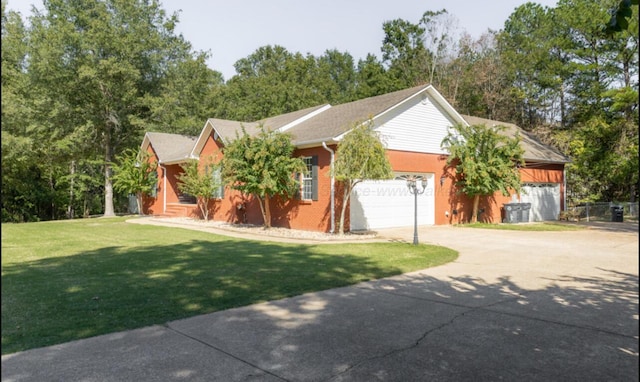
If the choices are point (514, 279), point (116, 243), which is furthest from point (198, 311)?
point (116, 243)

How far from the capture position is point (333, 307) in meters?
5.61

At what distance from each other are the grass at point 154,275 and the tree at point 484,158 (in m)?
7.25

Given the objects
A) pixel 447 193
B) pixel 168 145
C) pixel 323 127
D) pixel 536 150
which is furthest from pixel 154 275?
A: pixel 536 150

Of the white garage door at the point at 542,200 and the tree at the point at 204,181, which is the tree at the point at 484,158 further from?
the tree at the point at 204,181

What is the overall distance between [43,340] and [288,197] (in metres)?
12.3

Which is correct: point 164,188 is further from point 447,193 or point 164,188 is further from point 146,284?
point 146,284

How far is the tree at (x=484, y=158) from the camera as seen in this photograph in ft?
56.8

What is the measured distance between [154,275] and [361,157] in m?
7.29

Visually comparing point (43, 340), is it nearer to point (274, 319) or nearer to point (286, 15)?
point (274, 319)

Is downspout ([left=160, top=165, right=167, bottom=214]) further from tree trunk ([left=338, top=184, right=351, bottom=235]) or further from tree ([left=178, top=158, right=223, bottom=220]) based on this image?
tree trunk ([left=338, top=184, right=351, bottom=235])

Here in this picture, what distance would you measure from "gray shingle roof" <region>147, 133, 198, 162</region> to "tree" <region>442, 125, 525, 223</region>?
1435 centimetres

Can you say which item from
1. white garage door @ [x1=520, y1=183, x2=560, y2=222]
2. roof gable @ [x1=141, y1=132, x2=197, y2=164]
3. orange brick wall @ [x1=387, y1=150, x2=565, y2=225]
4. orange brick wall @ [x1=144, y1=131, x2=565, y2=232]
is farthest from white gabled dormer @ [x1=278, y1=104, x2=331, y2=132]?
white garage door @ [x1=520, y1=183, x2=560, y2=222]

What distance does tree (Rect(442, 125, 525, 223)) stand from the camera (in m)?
17.3

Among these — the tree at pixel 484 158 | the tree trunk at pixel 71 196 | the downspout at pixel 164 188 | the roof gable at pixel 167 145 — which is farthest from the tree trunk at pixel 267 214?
the tree trunk at pixel 71 196
